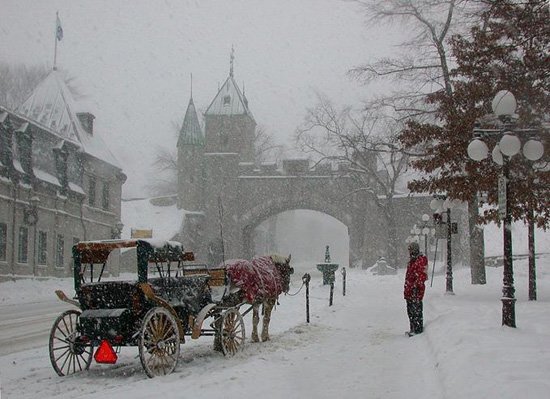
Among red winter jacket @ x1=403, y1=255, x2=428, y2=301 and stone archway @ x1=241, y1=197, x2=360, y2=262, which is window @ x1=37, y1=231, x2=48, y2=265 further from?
stone archway @ x1=241, y1=197, x2=360, y2=262

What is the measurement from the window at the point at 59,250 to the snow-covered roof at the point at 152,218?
14700mm

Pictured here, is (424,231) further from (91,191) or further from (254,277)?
(254,277)

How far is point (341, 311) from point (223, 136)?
42.1 meters

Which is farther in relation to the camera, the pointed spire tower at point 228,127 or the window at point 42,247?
the pointed spire tower at point 228,127

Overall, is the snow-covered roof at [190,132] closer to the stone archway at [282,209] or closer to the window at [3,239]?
the stone archway at [282,209]

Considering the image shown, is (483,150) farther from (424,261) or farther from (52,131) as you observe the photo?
(52,131)

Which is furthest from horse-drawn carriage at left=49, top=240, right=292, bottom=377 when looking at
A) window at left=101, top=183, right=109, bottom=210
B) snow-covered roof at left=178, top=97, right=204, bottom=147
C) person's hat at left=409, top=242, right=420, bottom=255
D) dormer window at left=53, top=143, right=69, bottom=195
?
snow-covered roof at left=178, top=97, right=204, bottom=147

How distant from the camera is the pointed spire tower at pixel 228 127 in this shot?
56188 mm

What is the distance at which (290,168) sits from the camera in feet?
167

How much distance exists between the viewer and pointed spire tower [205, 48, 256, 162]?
56.2 metres

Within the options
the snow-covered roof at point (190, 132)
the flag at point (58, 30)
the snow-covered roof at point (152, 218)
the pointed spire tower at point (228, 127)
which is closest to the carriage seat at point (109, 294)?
the flag at point (58, 30)

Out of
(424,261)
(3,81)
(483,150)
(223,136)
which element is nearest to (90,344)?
(424,261)

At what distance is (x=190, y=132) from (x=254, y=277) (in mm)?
48018

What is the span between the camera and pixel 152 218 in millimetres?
51094
